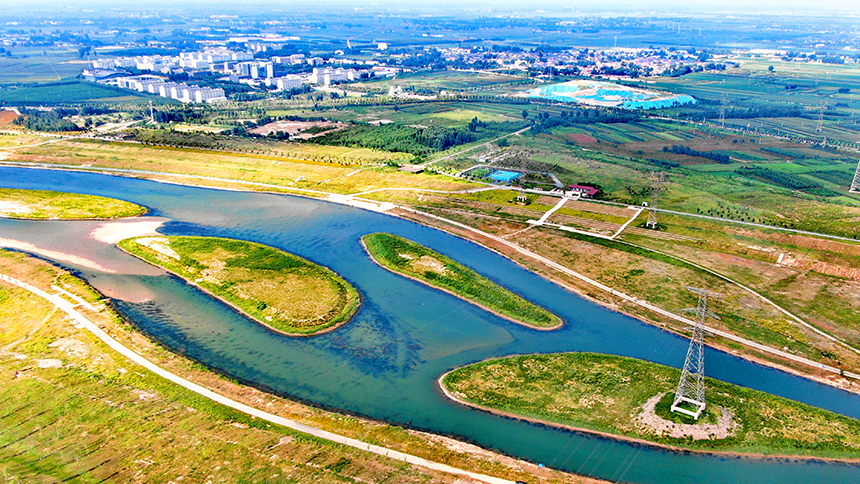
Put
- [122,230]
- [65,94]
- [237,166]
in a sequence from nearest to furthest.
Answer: [122,230] < [237,166] < [65,94]

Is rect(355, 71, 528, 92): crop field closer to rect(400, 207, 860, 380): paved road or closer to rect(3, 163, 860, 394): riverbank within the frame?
rect(3, 163, 860, 394): riverbank

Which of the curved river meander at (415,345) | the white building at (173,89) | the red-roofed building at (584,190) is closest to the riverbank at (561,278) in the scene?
the curved river meander at (415,345)

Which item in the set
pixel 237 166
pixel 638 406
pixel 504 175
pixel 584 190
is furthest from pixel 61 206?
pixel 638 406

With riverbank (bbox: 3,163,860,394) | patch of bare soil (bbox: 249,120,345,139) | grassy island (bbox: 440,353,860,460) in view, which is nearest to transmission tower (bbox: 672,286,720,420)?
grassy island (bbox: 440,353,860,460)

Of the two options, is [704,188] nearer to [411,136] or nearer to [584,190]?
[584,190]

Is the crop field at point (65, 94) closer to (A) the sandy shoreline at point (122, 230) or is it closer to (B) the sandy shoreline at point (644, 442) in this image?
(A) the sandy shoreline at point (122, 230)

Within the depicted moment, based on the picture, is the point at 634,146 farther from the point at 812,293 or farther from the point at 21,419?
the point at 21,419
